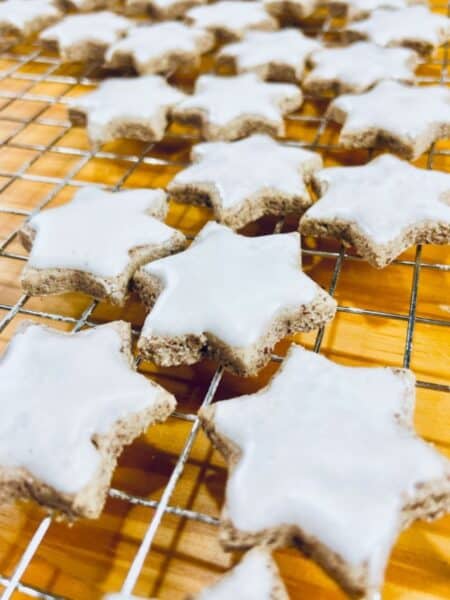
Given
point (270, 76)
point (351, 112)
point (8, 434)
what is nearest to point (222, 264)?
point (8, 434)

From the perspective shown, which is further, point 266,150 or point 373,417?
point 266,150

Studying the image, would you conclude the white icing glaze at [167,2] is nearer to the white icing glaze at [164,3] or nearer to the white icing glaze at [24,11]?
the white icing glaze at [164,3]

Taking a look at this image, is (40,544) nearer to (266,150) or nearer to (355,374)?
(355,374)

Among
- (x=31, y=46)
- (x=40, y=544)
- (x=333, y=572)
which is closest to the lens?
(x=333, y=572)

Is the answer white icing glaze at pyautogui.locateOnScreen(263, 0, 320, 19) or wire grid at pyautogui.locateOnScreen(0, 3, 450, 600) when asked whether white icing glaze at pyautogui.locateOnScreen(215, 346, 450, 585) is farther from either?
white icing glaze at pyautogui.locateOnScreen(263, 0, 320, 19)

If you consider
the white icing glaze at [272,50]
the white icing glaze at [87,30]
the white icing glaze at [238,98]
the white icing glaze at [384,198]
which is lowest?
the white icing glaze at [384,198]

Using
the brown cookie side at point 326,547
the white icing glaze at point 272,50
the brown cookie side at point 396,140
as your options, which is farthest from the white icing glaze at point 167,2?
the brown cookie side at point 326,547

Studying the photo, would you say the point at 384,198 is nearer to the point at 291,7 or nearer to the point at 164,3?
the point at 291,7

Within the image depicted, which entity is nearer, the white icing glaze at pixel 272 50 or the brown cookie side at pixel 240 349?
the brown cookie side at pixel 240 349
